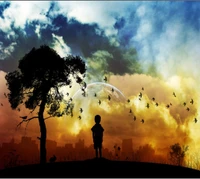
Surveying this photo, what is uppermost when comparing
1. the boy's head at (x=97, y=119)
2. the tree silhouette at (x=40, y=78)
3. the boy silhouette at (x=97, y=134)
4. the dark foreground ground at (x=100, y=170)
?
the tree silhouette at (x=40, y=78)

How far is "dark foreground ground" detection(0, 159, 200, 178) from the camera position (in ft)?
82.5

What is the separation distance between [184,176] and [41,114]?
1723 centimetres

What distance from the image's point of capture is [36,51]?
1544 inches

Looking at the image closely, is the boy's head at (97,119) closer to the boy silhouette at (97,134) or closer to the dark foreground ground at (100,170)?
the boy silhouette at (97,134)

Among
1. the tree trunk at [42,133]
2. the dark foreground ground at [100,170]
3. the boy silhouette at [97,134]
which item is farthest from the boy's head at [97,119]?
the tree trunk at [42,133]

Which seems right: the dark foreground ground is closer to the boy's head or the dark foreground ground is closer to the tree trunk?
the boy's head

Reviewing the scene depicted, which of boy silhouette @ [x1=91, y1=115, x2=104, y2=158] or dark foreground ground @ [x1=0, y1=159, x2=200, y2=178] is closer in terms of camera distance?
dark foreground ground @ [x1=0, y1=159, x2=200, y2=178]

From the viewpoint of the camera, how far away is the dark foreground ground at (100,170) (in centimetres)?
2516

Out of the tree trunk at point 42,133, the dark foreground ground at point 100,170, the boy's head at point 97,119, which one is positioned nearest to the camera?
the dark foreground ground at point 100,170

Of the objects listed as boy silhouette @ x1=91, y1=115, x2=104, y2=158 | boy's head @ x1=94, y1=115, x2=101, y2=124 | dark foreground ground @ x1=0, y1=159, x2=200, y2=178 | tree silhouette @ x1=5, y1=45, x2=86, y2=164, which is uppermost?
tree silhouette @ x1=5, y1=45, x2=86, y2=164

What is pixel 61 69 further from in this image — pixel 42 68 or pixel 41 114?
pixel 41 114

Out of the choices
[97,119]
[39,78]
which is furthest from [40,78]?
[97,119]

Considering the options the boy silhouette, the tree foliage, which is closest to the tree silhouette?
the tree foliage

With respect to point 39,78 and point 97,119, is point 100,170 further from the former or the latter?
point 39,78
